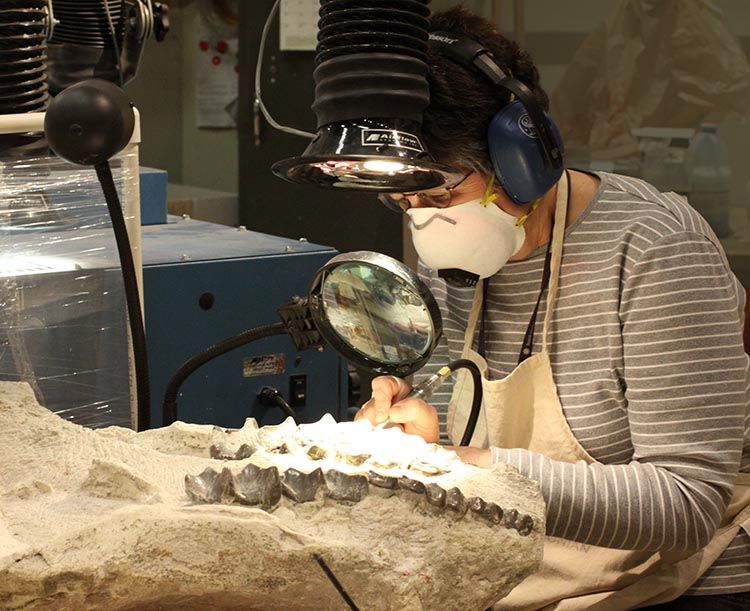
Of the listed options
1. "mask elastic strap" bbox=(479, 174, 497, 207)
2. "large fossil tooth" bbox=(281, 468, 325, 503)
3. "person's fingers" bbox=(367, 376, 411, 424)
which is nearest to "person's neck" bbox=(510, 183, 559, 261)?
"mask elastic strap" bbox=(479, 174, 497, 207)

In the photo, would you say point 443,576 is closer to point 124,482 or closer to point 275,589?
point 275,589

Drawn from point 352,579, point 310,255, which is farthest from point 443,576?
point 310,255

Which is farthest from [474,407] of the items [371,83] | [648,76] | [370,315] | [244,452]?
[648,76]

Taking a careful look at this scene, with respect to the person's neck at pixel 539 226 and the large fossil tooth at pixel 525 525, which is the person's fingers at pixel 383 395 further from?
the large fossil tooth at pixel 525 525

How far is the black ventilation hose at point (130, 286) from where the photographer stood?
114cm

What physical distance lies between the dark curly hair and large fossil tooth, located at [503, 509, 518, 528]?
45 centimetres

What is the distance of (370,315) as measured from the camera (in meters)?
1.22

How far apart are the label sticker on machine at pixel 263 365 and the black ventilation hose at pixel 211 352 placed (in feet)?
1.69

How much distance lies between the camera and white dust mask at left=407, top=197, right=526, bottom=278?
139 cm

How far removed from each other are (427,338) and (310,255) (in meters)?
0.84

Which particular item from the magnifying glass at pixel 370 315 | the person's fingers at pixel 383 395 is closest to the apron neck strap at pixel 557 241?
the person's fingers at pixel 383 395

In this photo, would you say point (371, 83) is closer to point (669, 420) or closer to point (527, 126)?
point (527, 126)

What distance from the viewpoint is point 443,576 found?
998mm

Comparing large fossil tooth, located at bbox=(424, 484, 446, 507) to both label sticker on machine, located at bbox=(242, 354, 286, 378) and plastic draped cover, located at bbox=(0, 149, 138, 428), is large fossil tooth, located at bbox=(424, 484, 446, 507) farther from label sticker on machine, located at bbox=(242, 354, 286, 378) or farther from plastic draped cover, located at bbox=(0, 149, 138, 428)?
label sticker on machine, located at bbox=(242, 354, 286, 378)
